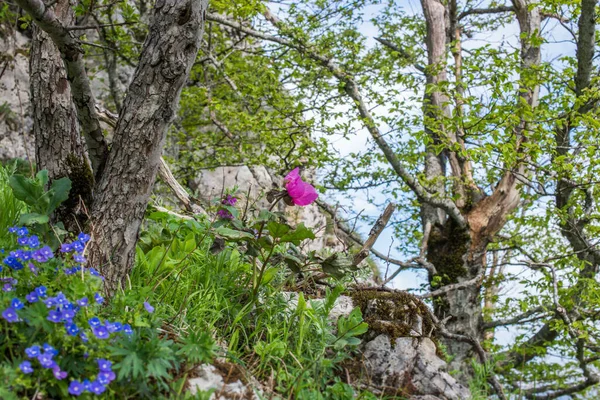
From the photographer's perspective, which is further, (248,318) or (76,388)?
(248,318)

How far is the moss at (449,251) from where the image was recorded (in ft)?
28.8

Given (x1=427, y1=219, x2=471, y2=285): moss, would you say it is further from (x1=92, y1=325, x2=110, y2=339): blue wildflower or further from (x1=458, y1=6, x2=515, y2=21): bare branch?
(x1=92, y1=325, x2=110, y2=339): blue wildflower

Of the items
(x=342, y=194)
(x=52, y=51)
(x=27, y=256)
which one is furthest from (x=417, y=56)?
(x=27, y=256)

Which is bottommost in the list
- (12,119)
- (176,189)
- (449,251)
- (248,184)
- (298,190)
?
(298,190)

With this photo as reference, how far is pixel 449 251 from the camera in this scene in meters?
8.98

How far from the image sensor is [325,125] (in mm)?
8484

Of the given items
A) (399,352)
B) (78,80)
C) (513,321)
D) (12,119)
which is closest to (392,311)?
(399,352)

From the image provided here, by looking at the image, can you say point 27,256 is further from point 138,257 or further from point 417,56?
point 417,56

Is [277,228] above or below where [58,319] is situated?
above

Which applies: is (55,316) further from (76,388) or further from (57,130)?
(57,130)

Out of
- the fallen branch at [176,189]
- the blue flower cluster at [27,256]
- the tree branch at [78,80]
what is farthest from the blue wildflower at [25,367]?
the fallen branch at [176,189]

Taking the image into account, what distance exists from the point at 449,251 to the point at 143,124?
6983mm

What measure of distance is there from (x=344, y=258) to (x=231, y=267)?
0.82m

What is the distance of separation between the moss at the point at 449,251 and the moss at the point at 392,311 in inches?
200
